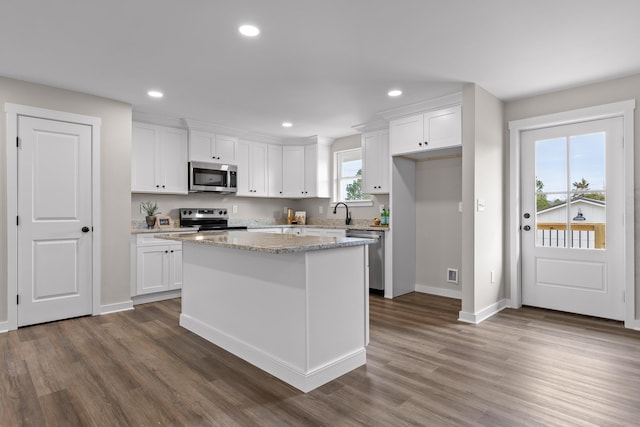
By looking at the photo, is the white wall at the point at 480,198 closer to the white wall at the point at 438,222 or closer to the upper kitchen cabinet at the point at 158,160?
the white wall at the point at 438,222

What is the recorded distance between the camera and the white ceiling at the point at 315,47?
2.24 meters

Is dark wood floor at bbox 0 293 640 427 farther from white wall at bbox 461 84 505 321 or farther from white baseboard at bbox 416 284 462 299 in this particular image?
white baseboard at bbox 416 284 462 299

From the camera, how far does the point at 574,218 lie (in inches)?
149

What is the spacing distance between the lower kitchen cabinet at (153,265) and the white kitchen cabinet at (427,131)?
311cm

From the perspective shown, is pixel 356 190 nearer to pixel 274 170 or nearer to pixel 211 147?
pixel 274 170

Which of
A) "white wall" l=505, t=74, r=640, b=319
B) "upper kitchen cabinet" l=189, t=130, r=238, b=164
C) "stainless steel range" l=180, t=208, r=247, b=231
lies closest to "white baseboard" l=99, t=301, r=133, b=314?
"stainless steel range" l=180, t=208, r=247, b=231

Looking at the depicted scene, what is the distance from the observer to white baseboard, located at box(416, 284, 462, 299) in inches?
181

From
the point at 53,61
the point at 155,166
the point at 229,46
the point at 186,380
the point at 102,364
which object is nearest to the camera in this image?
the point at 186,380

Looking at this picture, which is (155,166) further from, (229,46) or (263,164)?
(229,46)

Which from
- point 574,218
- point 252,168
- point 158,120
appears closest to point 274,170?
point 252,168

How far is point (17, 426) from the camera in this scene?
1832 millimetres

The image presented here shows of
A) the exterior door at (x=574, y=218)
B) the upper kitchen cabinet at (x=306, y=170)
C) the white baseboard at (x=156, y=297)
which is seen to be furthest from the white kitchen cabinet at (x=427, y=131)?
the white baseboard at (x=156, y=297)

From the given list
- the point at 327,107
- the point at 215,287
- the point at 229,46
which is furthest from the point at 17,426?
the point at 327,107

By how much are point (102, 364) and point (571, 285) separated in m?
4.44
